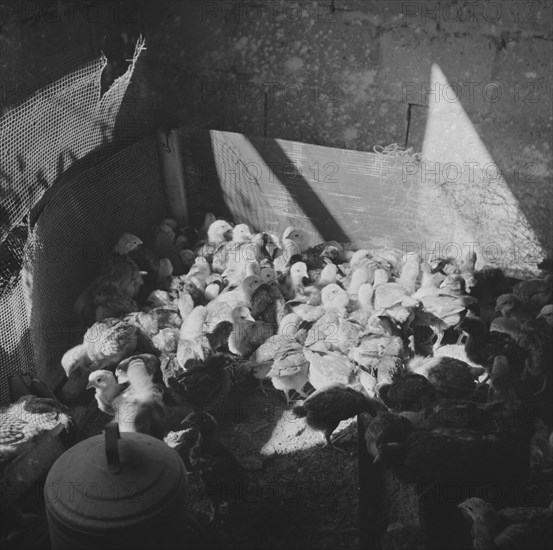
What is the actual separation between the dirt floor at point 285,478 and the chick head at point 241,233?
206 cm

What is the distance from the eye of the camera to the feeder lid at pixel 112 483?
283 cm

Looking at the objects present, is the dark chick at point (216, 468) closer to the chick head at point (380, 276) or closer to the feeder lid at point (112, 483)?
the feeder lid at point (112, 483)

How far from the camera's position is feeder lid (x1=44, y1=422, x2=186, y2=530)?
9.29 ft

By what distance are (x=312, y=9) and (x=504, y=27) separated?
181 cm

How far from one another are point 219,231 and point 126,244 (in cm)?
107

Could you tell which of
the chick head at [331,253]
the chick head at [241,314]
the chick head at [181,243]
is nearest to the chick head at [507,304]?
the chick head at [331,253]

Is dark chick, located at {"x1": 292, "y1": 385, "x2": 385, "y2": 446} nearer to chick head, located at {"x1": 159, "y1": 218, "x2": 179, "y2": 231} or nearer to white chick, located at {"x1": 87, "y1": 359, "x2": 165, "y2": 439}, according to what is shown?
white chick, located at {"x1": 87, "y1": 359, "x2": 165, "y2": 439}

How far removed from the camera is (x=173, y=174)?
686cm

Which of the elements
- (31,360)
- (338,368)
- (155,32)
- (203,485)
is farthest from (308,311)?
(155,32)

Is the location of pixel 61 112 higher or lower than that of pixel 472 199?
higher

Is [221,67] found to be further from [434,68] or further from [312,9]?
[434,68]

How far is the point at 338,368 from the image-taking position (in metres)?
4.59

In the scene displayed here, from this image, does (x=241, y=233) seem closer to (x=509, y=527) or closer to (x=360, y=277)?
(x=360, y=277)

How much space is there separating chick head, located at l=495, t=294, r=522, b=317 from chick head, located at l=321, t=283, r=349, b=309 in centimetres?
130
